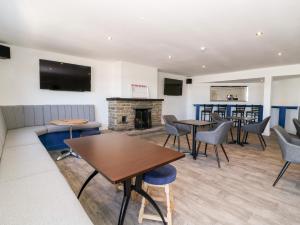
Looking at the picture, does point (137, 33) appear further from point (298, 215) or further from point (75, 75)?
point (298, 215)

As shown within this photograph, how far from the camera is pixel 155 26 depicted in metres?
2.76

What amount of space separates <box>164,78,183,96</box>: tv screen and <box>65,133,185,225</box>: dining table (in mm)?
5530

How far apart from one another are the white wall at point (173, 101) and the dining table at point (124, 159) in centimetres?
544

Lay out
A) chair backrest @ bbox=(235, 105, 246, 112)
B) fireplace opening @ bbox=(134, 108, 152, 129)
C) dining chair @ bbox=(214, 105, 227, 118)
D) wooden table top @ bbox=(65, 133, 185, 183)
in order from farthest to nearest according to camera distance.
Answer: dining chair @ bbox=(214, 105, 227, 118) → chair backrest @ bbox=(235, 105, 246, 112) → fireplace opening @ bbox=(134, 108, 152, 129) → wooden table top @ bbox=(65, 133, 185, 183)

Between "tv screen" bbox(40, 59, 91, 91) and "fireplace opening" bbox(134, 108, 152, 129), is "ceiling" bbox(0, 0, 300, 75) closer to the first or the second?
"tv screen" bbox(40, 59, 91, 91)

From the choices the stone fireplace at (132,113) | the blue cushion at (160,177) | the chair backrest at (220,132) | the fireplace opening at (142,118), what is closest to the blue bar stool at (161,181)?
the blue cushion at (160,177)

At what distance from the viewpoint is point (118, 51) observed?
4.21 meters

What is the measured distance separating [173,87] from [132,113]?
275 centimetres

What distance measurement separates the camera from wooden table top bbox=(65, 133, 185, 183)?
46.9 inches

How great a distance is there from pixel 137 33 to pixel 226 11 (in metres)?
1.46

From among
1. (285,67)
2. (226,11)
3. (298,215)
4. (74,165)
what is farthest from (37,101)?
(285,67)

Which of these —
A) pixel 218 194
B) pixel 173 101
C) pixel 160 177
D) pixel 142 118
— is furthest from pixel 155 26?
pixel 173 101

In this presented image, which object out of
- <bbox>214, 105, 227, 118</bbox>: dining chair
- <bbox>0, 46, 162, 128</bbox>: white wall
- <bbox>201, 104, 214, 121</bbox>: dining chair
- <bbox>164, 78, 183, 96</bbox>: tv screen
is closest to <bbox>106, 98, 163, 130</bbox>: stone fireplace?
<bbox>0, 46, 162, 128</bbox>: white wall

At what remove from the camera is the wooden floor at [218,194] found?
68.6 inches
